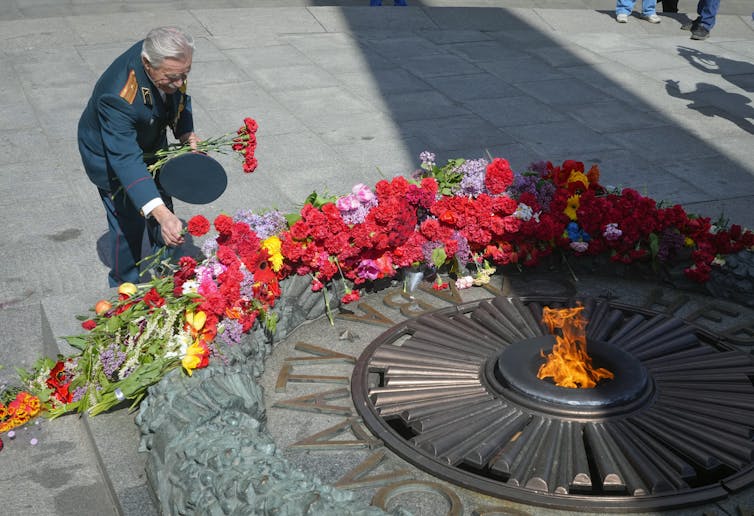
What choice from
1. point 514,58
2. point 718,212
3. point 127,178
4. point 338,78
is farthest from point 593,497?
point 514,58

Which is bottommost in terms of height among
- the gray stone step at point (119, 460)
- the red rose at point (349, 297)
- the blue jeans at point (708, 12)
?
the blue jeans at point (708, 12)

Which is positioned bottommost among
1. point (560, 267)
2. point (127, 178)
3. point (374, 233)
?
point (560, 267)

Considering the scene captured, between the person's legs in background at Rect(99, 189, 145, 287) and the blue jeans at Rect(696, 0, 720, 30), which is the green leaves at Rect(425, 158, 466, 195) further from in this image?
the blue jeans at Rect(696, 0, 720, 30)

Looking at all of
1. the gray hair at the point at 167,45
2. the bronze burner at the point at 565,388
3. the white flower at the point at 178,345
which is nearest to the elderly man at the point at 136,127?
the gray hair at the point at 167,45

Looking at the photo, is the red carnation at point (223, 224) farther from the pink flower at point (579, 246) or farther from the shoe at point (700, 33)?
the shoe at point (700, 33)

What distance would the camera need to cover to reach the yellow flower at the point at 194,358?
149 inches

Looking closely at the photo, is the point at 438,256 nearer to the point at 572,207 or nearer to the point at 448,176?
the point at 448,176

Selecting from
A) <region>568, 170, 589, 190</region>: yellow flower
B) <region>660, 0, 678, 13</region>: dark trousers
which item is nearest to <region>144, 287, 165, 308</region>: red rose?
<region>568, 170, 589, 190</region>: yellow flower

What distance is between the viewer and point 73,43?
396 inches

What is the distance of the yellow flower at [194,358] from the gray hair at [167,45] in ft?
4.15

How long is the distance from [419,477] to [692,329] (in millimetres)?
1684

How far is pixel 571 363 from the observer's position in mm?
3857

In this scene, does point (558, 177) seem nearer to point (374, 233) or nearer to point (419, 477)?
point (374, 233)

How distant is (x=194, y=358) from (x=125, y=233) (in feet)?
4.35
